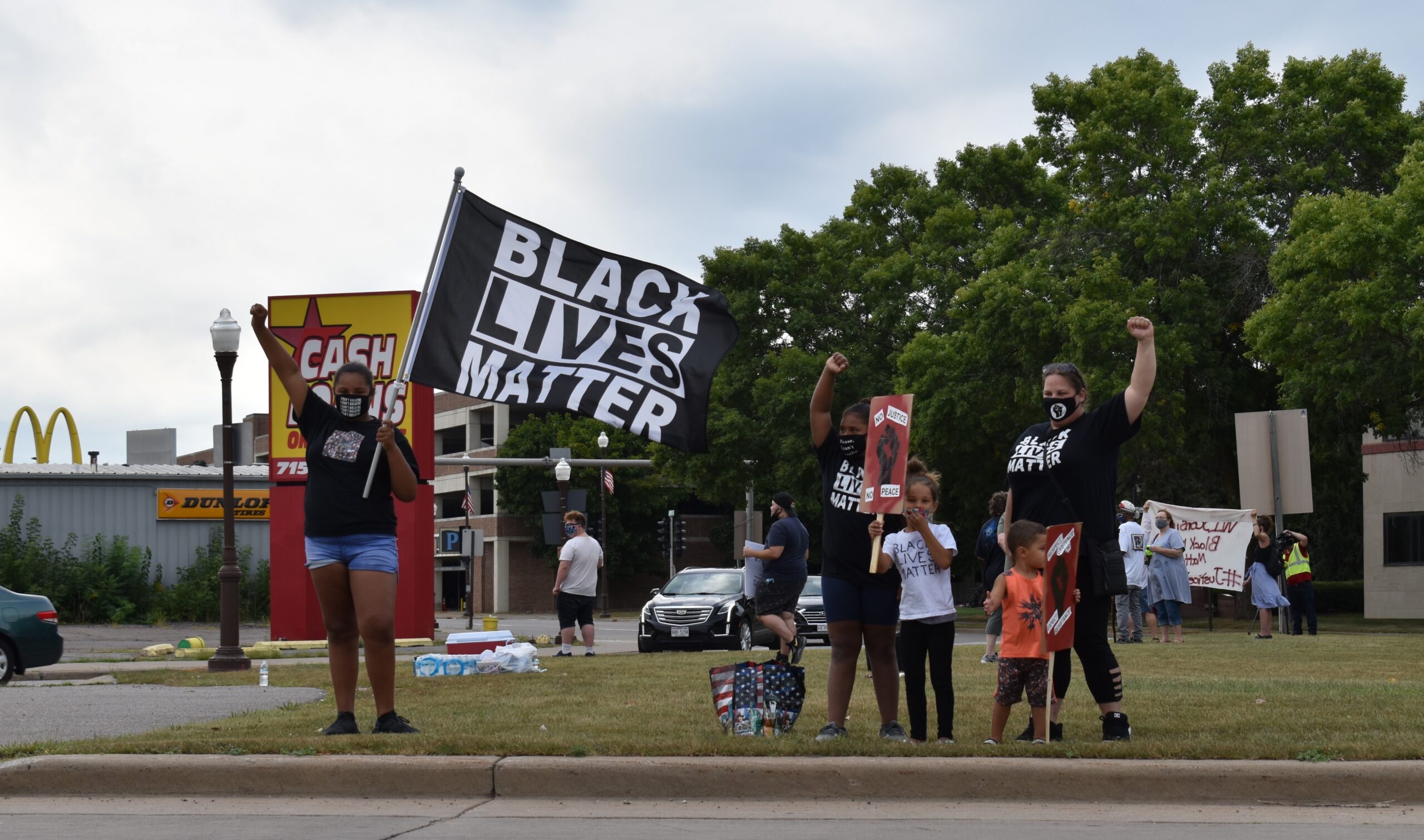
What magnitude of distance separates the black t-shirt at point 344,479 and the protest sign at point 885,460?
2347 millimetres

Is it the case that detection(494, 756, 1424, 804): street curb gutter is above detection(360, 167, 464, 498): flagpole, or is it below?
below

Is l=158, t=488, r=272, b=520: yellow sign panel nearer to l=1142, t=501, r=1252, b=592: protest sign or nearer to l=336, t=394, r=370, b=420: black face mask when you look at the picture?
l=1142, t=501, r=1252, b=592: protest sign

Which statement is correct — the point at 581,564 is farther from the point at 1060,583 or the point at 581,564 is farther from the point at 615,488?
the point at 615,488

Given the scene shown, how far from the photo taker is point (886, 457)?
7.32 m

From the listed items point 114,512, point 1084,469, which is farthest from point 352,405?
point 114,512

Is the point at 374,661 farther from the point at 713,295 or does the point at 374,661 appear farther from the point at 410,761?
the point at 713,295

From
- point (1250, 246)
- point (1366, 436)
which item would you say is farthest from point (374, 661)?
point (1366, 436)

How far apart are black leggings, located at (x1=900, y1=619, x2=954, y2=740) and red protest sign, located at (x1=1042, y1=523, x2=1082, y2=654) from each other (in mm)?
569

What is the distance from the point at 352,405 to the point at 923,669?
3.26 metres

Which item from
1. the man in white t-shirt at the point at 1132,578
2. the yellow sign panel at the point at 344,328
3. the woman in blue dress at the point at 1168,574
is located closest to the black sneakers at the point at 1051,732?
the man in white t-shirt at the point at 1132,578

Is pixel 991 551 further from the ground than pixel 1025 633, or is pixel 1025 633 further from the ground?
pixel 991 551

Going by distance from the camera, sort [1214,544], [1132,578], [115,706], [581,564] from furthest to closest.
A: [1214,544] → [1132,578] → [581,564] → [115,706]

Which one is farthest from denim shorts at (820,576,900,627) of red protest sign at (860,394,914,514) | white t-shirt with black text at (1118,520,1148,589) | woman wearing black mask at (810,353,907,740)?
white t-shirt with black text at (1118,520,1148,589)

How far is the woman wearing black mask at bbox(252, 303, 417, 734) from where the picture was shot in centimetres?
780
